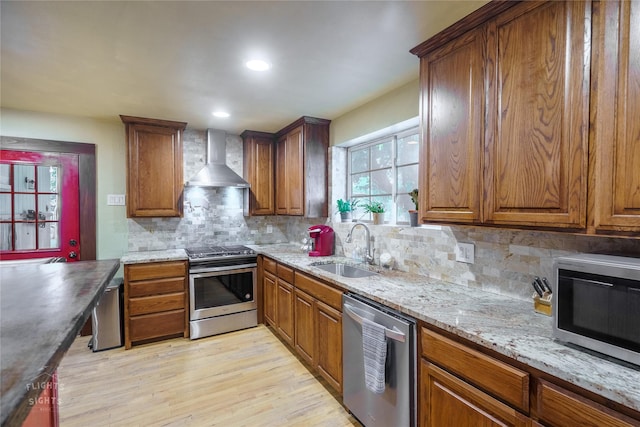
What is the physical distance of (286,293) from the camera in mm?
2939

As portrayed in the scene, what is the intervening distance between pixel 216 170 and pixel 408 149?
7.69 feet

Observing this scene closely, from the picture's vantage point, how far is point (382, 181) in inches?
116

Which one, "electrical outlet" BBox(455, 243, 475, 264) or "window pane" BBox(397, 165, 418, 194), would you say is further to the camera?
"window pane" BBox(397, 165, 418, 194)

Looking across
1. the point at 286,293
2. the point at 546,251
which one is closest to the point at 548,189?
the point at 546,251

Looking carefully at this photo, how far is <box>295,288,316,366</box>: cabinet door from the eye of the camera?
2473 mm

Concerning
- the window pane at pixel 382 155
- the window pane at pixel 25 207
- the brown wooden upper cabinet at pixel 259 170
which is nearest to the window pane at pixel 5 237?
the window pane at pixel 25 207

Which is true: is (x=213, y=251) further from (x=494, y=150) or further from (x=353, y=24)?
(x=494, y=150)

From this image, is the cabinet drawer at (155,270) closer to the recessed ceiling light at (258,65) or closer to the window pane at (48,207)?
the window pane at (48,207)

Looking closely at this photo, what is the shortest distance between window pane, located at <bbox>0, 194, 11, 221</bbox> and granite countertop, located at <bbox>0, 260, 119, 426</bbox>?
2.61 meters

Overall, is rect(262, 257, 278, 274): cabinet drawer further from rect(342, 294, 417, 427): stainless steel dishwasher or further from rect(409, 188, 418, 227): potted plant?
rect(409, 188, 418, 227): potted plant

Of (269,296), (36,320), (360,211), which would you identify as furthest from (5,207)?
(360,211)

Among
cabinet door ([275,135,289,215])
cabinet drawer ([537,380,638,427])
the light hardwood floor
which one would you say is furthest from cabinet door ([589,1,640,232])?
cabinet door ([275,135,289,215])

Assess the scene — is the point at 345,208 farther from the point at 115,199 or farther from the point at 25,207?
the point at 25,207

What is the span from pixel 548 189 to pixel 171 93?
9.14 ft
